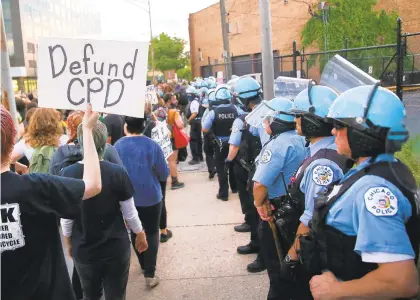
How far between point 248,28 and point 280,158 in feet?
105

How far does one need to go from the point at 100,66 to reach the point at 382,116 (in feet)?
5.34

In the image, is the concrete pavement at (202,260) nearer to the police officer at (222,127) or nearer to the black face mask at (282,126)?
the police officer at (222,127)

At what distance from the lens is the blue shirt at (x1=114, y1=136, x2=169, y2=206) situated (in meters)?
4.27

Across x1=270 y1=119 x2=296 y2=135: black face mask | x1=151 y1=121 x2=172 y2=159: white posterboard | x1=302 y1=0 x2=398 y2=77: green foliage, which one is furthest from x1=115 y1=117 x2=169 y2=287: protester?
x1=302 y1=0 x2=398 y2=77: green foliage

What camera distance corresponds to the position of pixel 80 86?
8.33ft

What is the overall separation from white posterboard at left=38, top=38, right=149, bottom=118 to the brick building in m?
20.4

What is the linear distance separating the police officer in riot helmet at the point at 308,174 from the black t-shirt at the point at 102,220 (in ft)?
3.89

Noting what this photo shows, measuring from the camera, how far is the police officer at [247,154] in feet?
16.2

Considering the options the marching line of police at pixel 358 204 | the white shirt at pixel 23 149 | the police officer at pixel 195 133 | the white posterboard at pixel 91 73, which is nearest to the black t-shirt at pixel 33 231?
the white posterboard at pixel 91 73

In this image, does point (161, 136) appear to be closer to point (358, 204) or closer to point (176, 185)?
point (176, 185)

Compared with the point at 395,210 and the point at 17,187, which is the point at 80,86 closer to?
the point at 17,187

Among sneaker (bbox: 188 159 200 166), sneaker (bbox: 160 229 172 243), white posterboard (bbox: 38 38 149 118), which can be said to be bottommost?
sneaker (bbox: 160 229 172 243)

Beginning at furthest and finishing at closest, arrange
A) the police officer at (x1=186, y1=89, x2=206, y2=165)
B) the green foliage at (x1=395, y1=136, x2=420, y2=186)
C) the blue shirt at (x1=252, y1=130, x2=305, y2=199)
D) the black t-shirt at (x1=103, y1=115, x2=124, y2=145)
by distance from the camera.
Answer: the police officer at (x1=186, y1=89, x2=206, y2=165)
the black t-shirt at (x1=103, y1=115, x2=124, y2=145)
the green foliage at (x1=395, y1=136, x2=420, y2=186)
the blue shirt at (x1=252, y1=130, x2=305, y2=199)

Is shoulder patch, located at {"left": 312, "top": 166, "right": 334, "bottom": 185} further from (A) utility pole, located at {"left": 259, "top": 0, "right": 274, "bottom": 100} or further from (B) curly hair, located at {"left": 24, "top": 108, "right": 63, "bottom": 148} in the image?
(A) utility pole, located at {"left": 259, "top": 0, "right": 274, "bottom": 100}
